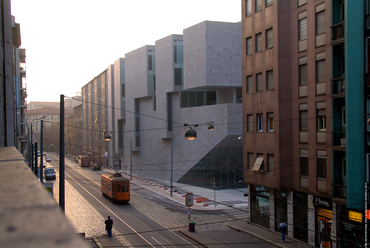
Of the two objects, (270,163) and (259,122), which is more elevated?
(259,122)

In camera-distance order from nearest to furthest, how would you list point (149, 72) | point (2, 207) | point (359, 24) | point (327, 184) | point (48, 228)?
point (48, 228), point (2, 207), point (359, 24), point (327, 184), point (149, 72)

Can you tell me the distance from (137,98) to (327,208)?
47.4 metres

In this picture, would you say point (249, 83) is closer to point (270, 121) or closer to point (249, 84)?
point (249, 84)

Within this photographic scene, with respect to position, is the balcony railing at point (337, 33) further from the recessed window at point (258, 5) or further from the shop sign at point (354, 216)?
the shop sign at point (354, 216)

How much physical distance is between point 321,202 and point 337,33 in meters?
9.90

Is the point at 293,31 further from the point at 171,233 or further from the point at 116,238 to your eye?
the point at 116,238

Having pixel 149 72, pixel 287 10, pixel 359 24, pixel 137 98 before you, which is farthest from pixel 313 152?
pixel 137 98

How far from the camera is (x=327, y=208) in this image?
71.4ft

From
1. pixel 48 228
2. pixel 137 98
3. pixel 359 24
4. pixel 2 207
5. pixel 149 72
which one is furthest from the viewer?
pixel 137 98

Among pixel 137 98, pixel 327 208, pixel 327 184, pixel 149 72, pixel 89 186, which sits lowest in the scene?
pixel 89 186

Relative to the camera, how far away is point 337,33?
20.9 metres

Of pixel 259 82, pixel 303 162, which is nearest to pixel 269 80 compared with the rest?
pixel 259 82

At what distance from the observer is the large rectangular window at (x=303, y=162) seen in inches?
942

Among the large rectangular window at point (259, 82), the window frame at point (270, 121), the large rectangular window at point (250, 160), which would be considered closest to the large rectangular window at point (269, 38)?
the large rectangular window at point (259, 82)
